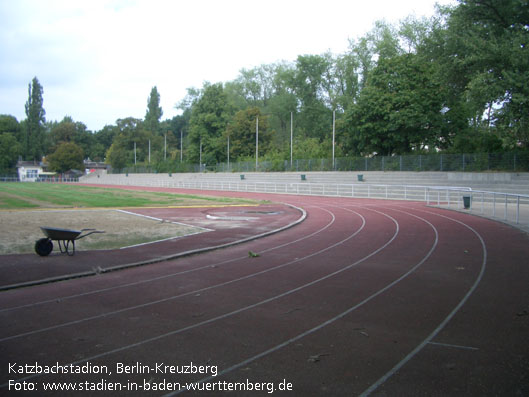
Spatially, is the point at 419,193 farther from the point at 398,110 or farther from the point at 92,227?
the point at 92,227

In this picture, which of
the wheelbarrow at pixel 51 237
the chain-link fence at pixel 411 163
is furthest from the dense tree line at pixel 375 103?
the wheelbarrow at pixel 51 237

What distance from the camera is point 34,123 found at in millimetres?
99438

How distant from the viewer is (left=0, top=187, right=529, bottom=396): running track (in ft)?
12.5

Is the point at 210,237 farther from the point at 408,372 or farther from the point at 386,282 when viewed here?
the point at 408,372

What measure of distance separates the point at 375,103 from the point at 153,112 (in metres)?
85.9

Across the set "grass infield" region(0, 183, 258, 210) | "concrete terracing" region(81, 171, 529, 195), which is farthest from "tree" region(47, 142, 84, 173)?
"grass infield" region(0, 183, 258, 210)

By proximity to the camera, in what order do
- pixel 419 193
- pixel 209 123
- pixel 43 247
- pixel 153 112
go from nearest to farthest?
pixel 43 247 → pixel 419 193 → pixel 209 123 → pixel 153 112

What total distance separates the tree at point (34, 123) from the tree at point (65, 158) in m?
10.5

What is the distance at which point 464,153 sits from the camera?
116ft

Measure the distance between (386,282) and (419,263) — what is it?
6.33 feet

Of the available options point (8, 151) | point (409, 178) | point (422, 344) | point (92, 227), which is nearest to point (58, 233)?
point (92, 227)

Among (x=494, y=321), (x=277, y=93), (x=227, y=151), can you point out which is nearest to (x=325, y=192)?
(x=494, y=321)

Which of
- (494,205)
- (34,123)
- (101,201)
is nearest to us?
(494,205)

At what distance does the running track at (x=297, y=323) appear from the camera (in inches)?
150
